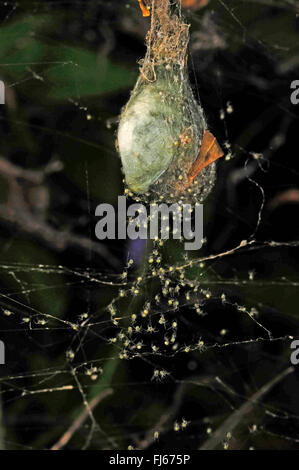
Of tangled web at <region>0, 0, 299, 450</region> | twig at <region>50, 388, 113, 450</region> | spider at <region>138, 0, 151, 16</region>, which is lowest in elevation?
twig at <region>50, 388, 113, 450</region>

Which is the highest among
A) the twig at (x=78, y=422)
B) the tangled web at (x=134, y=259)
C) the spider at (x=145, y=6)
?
the spider at (x=145, y=6)

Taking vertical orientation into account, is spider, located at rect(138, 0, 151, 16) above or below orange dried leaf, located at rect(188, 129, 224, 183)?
above

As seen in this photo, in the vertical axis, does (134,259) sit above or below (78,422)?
above

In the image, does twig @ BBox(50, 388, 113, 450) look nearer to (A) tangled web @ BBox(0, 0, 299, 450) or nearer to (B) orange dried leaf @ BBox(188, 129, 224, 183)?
(A) tangled web @ BBox(0, 0, 299, 450)

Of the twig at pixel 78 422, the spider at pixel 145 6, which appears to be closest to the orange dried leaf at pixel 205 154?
the spider at pixel 145 6

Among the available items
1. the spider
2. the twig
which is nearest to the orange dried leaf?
the spider

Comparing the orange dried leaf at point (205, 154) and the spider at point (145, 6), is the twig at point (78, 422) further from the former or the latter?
the spider at point (145, 6)

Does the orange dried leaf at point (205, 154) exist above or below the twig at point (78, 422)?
above

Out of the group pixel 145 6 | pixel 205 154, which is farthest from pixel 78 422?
pixel 145 6

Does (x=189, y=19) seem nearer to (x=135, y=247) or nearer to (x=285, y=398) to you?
(x=135, y=247)

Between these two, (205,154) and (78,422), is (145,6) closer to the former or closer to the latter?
(205,154)
